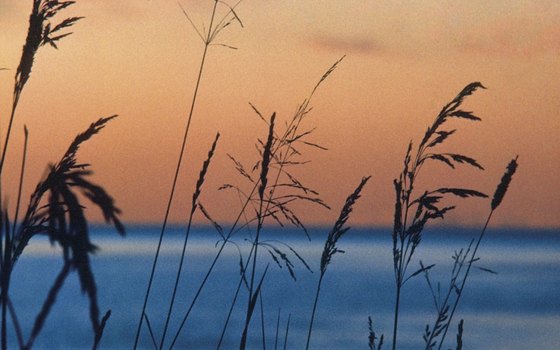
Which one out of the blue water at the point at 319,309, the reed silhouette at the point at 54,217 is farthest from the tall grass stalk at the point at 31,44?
the blue water at the point at 319,309

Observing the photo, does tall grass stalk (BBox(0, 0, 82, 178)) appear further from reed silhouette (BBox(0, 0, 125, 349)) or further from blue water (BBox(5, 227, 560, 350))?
blue water (BBox(5, 227, 560, 350))

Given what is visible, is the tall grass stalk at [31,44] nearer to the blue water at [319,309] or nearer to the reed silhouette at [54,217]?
the reed silhouette at [54,217]

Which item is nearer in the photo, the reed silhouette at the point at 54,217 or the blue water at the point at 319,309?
the reed silhouette at the point at 54,217

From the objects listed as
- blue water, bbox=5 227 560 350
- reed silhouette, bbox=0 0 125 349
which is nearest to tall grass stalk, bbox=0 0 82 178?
reed silhouette, bbox=0 0 125 349

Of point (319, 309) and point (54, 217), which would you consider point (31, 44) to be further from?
point (319, 309)

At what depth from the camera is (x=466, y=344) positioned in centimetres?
1892

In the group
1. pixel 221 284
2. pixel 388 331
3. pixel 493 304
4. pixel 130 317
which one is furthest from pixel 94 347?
pixel 221 284

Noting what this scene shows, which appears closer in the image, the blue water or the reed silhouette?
the reed silhouette

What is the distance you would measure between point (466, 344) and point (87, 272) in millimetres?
18316

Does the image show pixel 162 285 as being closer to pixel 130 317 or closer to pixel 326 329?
pixel 130 317

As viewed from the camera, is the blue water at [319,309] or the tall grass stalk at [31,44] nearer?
the tall grass stalk at [31,44]

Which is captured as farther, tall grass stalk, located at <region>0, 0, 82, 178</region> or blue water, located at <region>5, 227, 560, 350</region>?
Result: blue water, located at <region>5, 227, 560, 350</region>

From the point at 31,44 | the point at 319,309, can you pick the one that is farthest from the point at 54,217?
the point at 319,309

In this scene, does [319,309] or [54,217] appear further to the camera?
[319,309]
